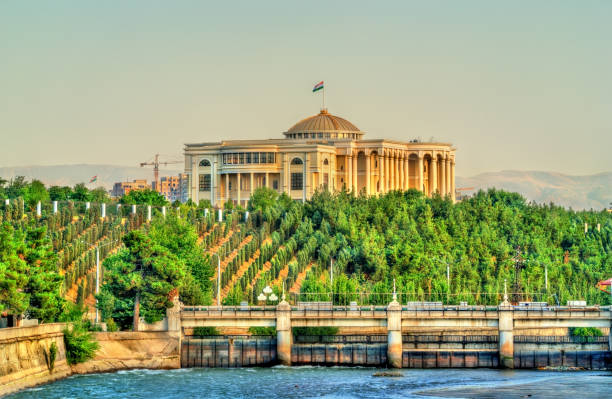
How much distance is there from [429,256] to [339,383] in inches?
2351

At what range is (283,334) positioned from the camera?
121750 millimetres

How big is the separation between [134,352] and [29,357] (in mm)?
16861

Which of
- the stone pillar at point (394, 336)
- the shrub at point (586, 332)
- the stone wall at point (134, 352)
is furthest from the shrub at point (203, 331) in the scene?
the shrub at point (586, 332)

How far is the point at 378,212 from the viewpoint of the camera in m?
190

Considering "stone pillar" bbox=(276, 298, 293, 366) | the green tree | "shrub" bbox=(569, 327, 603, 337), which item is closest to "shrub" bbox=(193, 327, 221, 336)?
the green tree

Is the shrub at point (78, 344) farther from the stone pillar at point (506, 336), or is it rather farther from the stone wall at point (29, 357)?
the stone pillar at point (506, 336)

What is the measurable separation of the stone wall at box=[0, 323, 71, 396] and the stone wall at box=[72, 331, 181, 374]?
415 cm

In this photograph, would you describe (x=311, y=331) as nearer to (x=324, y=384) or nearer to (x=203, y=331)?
(x=203, y=331)

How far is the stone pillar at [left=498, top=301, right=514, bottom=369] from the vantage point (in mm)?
120312

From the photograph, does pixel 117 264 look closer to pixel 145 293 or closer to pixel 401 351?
pixel 145 293

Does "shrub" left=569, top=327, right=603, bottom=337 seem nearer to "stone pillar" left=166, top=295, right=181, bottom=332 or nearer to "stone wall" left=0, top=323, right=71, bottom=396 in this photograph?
"stone pillar" left=166, top=295, right=181, bottom=332

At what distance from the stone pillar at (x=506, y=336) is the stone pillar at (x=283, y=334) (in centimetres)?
1883

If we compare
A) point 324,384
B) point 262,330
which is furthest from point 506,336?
point 262,330

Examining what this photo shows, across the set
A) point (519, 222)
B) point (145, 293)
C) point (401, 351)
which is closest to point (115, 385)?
point (145, 293)
